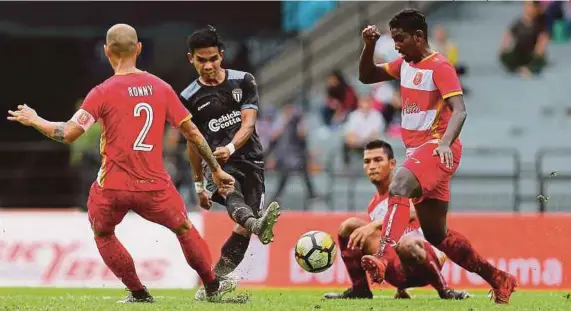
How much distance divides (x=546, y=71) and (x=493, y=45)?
45.6 inches

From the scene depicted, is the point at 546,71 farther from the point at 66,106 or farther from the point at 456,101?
the point at 456,101

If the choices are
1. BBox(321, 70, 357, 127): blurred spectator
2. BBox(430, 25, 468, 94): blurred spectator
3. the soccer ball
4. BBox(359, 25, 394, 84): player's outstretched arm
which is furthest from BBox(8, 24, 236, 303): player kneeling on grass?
BBox(321, 70, 357, 127): blurred spectator

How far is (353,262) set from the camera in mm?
11789

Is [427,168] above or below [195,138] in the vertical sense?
below

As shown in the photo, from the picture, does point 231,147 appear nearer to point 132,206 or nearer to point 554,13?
point 132,206

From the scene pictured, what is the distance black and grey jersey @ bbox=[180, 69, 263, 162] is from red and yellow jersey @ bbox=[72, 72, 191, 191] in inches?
50.4

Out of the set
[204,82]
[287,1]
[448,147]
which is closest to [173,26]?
[287,1]

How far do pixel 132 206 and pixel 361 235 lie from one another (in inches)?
89.1

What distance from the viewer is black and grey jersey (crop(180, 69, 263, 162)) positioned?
11.3 meters

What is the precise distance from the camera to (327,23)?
2544 centimetres

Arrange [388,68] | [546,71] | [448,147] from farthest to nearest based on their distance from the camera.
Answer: [546,71] → [388,68] → [448,147]

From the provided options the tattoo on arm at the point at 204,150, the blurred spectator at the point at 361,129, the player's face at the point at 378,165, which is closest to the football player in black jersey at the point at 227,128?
the tattoo on arm at the point at 204,150

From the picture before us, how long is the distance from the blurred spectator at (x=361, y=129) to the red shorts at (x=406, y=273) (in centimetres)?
857

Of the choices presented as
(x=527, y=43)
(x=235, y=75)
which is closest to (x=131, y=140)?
(x=235, y=75)
